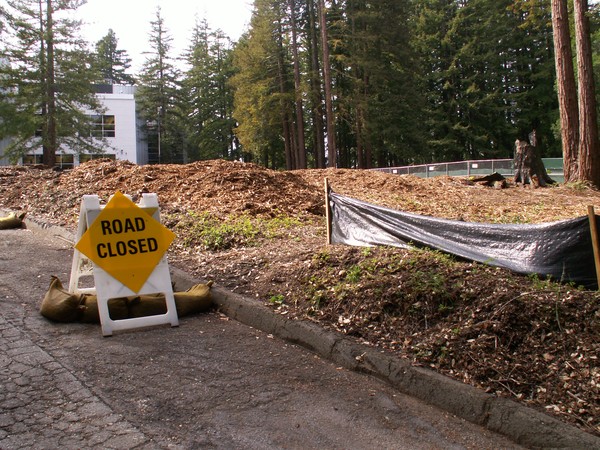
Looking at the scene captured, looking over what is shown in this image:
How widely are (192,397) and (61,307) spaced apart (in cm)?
216

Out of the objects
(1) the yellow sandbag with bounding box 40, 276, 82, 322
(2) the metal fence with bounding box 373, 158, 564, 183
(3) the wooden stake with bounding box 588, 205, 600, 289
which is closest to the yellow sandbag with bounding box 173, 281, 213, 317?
(1) the yellow sandbag with bounding box 40, 276, 82, 322

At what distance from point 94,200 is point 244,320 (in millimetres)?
1866

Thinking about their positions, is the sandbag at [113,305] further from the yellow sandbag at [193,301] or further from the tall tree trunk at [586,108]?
the tall tree trunk at [586,108]

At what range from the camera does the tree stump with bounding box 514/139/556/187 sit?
1620cm

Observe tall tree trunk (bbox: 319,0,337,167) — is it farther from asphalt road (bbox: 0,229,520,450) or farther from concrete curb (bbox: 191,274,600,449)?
asphalt road (bbox: 0,229,520,450)

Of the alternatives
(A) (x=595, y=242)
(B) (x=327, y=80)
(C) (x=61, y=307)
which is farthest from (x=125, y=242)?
(B) (x=327, y=80)

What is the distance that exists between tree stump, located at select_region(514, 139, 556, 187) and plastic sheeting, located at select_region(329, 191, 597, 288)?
1134 centimetres

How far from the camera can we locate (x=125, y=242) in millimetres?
5332

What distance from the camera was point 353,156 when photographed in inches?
2392

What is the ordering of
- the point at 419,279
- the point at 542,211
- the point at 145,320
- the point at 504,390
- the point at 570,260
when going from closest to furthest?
the point at 504,390 < the point at 570,260 < the point at 419,279 < the point at 145,320 < the point at 542,211

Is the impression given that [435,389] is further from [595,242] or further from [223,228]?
[223,228]

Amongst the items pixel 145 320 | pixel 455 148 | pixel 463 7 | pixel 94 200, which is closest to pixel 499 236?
pixel 145 320

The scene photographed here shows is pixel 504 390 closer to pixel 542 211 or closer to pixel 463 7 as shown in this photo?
pixel 542 211

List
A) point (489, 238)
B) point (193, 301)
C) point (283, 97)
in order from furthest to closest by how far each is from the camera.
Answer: point (283, 97) → point (193, 301) → point (489, 238)
